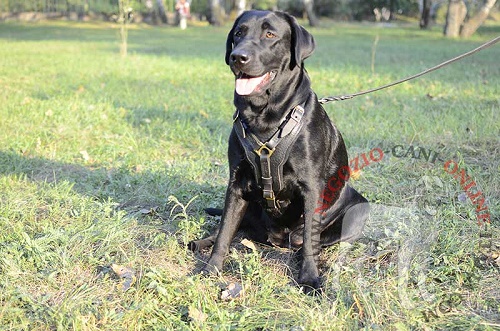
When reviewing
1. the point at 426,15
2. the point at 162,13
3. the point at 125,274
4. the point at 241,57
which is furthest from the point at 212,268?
the point at 162,13

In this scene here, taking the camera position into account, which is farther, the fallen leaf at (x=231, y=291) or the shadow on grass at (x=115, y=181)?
the shadow on grass at (x=115, y=181)

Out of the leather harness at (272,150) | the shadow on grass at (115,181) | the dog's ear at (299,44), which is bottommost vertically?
the shadow on grass at (115,181)

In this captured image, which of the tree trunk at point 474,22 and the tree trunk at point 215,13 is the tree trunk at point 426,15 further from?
the tree trunk at point 215,13

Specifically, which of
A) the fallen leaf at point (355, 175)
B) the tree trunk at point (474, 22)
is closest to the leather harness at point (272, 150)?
the fallen leaf at point (355, 175)

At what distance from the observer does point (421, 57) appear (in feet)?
45.8

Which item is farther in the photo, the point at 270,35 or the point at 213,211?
the point at 213,211

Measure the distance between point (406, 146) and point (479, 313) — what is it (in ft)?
9.28

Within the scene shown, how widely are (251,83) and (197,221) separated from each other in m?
1.18

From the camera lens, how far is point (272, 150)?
283 cm

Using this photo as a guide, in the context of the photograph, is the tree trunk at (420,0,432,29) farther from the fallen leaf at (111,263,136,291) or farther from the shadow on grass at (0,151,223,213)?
the fallen leaf at (111,263,136,291)

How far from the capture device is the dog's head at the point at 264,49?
2787 mm

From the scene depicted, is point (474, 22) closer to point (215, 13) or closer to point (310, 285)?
point (215, 13)

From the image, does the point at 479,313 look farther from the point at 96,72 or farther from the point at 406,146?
the point at 96,72

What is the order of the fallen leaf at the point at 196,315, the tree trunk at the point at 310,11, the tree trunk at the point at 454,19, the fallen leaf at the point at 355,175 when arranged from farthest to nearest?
the tree trunk at the point at 310,11, the tree trunk at the point at 454,19, the fallen leaf at the point at 355,175, the fallen leaf at the point at 196,315
